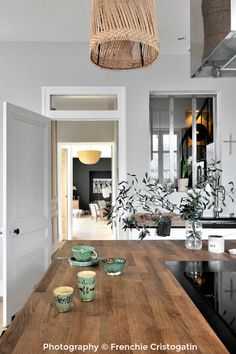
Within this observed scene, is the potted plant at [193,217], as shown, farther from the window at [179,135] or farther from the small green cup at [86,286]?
the window at [179,135]

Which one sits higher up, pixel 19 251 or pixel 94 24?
pixel 94 24

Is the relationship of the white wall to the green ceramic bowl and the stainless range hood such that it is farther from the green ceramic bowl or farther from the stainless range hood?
the green ceramic bowl

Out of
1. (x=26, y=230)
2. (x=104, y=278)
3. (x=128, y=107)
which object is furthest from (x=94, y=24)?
(x=128, y=107)

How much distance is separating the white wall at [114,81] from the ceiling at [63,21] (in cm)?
16

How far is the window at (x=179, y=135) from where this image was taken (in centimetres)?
441

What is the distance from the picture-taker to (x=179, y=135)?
14.6ft

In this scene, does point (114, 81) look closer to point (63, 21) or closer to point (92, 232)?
point (63, 21)

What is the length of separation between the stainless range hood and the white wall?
229cm

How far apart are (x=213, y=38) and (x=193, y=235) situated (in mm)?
1300

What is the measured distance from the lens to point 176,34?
3771mm

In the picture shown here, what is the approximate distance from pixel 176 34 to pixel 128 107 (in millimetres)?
1025

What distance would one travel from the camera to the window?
4.41 m

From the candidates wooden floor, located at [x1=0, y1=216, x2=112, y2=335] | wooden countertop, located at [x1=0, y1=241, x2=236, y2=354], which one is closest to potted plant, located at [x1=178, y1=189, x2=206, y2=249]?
wooden countertop, located at [x1=0, y1=241, x2=236, y2=354]

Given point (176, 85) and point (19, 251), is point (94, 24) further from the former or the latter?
point (176, 85)
